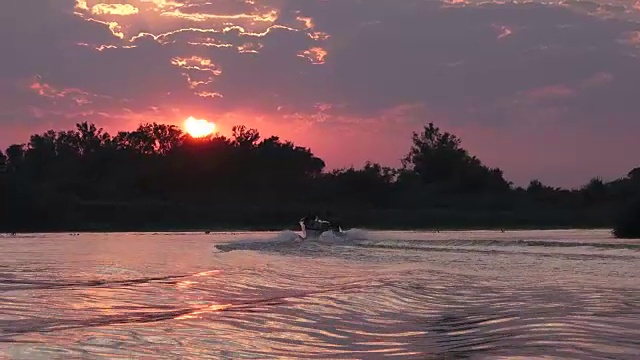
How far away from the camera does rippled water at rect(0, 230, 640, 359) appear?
9.28m

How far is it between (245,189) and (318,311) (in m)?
106

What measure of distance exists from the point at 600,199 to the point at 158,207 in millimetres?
52700

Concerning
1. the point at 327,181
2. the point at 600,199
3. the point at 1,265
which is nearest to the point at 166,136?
the point at 327,181

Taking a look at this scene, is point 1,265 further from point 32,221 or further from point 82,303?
point 32,221

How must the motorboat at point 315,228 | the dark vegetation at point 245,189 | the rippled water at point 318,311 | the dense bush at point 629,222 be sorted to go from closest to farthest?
1. the rippled water at point 318,311
2. the dense bush at point 629,222
3. the motorboat at point 315,228
4. the dark vegetation at point 245,189

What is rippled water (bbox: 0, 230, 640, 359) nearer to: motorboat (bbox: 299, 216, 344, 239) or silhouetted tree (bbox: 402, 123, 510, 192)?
motorboat (bbox: 299, 216, 344, 239)

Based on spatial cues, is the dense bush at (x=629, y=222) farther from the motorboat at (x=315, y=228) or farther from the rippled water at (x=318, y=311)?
the rippled water at (x=318, y=311)

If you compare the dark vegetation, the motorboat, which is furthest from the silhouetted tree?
the motorboat

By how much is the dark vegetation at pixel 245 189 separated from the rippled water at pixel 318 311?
75.0m

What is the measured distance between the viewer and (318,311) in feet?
42.4

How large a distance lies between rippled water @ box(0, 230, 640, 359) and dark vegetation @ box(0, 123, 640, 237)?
7501 cm

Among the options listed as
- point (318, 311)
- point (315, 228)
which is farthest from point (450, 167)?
point (318, 311)

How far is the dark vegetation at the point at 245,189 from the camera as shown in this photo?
A: 320ft

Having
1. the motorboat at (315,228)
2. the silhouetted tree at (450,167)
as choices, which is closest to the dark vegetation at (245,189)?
the silhouetted tree at (450,167)
